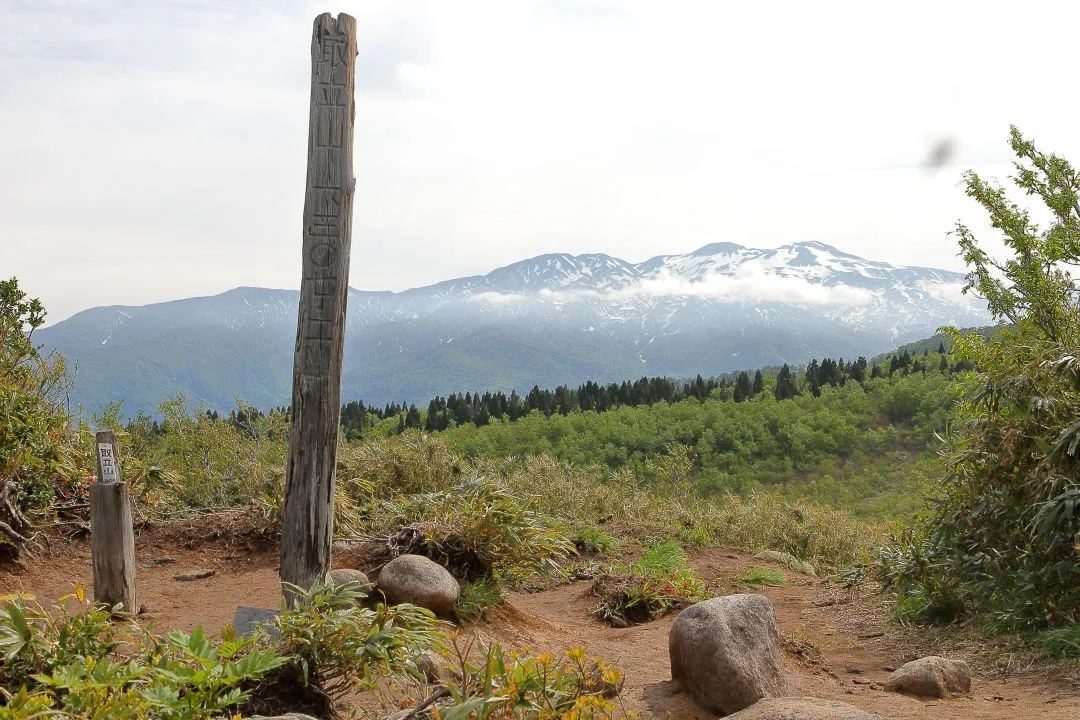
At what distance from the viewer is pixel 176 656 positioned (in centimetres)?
403

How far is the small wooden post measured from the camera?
19.1 ft

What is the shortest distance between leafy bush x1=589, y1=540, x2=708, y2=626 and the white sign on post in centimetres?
476

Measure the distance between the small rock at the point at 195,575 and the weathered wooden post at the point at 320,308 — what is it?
11.0 feet

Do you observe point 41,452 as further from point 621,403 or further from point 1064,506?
point 621,403

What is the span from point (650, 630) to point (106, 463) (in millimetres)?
4916

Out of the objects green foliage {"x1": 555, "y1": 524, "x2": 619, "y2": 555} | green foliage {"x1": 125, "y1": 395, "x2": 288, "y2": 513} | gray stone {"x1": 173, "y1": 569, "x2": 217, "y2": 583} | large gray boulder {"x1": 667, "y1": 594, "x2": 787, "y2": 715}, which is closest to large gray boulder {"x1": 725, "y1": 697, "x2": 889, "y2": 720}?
large gray boulder {"x1": 667, "y1": 594, "x2": 787, "y2": 715}

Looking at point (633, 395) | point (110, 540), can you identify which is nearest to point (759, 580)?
point (110, 540)

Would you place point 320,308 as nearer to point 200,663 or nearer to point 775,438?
point 200,663

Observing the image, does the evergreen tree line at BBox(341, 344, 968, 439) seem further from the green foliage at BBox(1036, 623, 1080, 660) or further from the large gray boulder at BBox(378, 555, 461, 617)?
the green foliage at BBox(1036, 623, 1080, 660)

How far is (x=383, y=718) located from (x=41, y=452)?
19.6 ft

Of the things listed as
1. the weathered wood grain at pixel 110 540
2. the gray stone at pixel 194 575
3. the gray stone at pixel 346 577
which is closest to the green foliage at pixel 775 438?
the gray stone at pixel 194 575

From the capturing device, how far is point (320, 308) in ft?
17.7

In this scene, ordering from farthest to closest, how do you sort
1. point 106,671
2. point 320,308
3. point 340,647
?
point 320,308 → point 340,647 → point 106,671

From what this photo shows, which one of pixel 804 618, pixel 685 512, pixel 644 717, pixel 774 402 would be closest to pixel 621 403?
pixel 774 402
